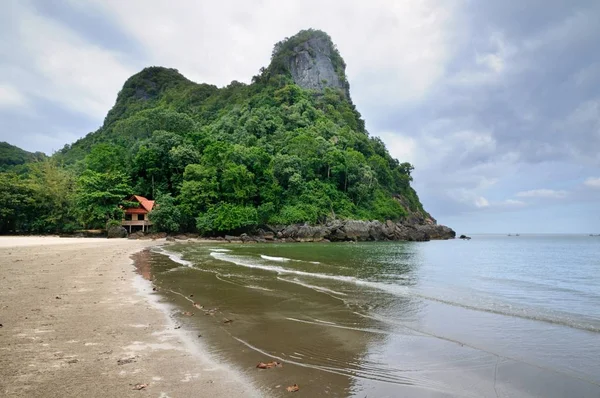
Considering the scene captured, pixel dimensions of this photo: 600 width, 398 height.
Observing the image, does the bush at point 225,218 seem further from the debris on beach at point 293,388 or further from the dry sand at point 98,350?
the debris on beach at point 293,388

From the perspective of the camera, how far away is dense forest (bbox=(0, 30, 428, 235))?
168ft

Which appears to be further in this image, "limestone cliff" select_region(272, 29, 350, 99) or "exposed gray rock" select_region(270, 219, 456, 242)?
"limestone cliff" select_region(272, 29, 350, 99)

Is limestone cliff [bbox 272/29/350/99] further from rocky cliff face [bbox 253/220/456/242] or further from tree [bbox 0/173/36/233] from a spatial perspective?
tree [bbox 0/173/36/233]

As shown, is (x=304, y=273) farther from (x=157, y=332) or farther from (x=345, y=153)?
(x=345, y=153)

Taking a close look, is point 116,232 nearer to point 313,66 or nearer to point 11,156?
point 11,156

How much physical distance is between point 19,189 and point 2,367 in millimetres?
56477

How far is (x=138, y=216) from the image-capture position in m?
56.2

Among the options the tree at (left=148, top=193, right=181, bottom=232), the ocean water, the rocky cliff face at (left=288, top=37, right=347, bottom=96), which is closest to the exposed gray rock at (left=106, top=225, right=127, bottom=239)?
the tree at (left=148, top=193, right=181, bottom=232)

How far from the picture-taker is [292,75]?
360ft

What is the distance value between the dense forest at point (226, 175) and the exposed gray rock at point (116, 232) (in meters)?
3.54

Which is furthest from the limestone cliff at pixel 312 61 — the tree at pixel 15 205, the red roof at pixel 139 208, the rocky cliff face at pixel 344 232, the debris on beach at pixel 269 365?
the debris on beach at pixel 269 365

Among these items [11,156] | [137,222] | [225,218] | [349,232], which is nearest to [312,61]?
[349,232]

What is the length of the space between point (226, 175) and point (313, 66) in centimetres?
7103

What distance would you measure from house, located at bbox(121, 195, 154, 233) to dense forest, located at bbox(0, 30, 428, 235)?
159cm
